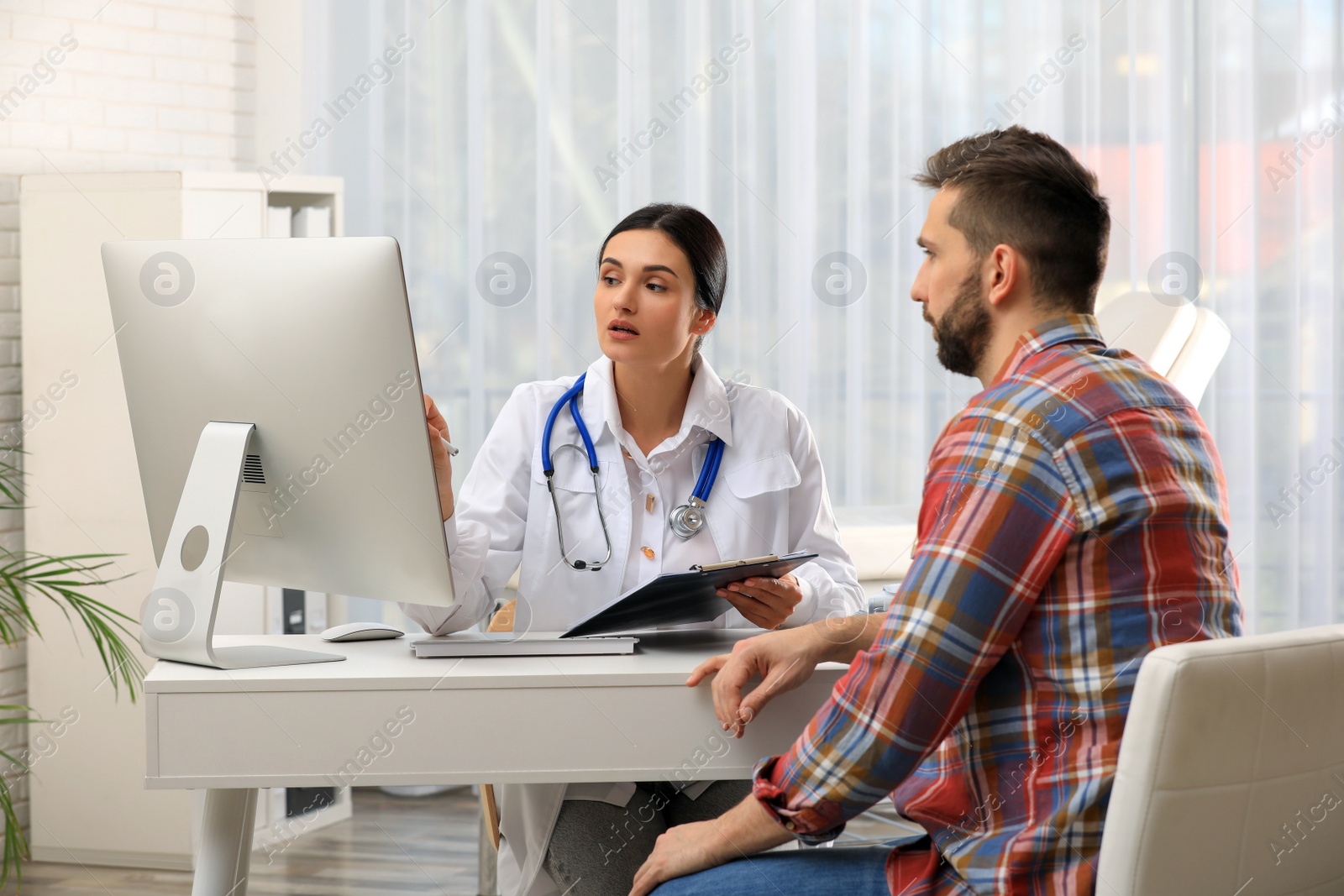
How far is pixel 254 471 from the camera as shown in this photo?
1389 millimetres

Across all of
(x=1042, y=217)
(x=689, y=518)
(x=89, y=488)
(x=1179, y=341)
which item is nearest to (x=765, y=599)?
(x=689, y=518)

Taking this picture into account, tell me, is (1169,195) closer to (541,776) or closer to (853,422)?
(853,422)

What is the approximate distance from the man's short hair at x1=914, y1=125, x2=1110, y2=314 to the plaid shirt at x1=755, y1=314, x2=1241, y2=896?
0.40 ft

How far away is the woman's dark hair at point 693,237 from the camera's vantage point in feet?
Answer: 6.14

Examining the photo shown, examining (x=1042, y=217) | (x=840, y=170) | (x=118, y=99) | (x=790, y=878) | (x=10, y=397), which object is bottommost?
(x=790, y=878)

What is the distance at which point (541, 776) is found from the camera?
1.23 metres

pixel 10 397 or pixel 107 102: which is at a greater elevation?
pixel 107 102

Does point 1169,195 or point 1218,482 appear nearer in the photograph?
point 1218,482

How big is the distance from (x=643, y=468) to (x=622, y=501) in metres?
0.06

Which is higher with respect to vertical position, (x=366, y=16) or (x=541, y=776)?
(x=366, y=16)

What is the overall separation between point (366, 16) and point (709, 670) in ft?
9.67

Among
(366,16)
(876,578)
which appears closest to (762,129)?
(366,16)

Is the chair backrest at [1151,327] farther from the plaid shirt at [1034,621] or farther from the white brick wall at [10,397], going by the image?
the white brick wall at [10,397]

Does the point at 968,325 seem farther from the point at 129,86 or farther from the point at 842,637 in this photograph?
the point at 129,86
